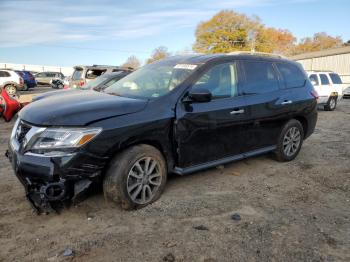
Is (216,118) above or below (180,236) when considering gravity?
above

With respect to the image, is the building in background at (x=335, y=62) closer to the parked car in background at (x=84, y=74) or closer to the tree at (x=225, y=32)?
the tree at (x=225, y=32)

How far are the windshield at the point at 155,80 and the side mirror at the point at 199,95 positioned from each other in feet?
0.82

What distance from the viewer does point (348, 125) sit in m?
10.3

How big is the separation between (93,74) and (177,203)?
425 inches

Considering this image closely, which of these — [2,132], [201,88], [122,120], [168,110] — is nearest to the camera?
[122,120]

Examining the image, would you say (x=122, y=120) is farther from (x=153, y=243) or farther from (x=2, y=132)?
(x=2, y=132)

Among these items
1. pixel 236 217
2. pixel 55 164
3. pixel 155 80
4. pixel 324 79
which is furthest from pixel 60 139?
pixel 324 79

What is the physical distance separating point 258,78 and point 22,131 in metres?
3.31

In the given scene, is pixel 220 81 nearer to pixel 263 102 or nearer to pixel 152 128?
pixel 263 102

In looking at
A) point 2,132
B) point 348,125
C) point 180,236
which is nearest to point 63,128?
point 180,236

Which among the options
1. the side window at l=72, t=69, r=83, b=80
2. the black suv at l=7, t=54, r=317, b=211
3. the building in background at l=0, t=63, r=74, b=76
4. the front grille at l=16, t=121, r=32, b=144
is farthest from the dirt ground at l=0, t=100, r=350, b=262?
the building in background at l=0, t=63, r=74, b=76

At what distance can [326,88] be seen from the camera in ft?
47.7

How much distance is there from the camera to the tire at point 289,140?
5.50 m

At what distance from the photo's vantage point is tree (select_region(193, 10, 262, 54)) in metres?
55.2
